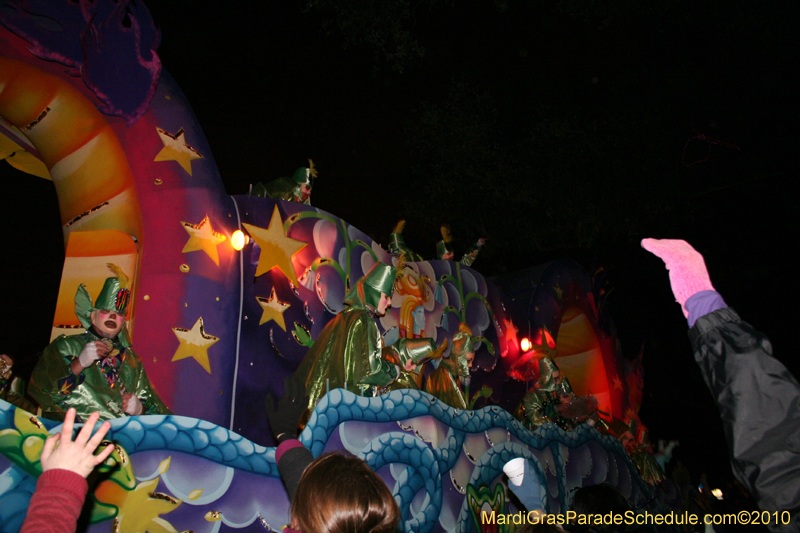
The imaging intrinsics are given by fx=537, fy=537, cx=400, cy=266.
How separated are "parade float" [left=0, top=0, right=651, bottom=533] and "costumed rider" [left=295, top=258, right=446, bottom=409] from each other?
16cm

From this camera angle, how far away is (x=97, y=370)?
274 centimetres

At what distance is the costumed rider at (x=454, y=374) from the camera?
4863 millimetres

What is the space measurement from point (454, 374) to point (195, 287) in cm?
248

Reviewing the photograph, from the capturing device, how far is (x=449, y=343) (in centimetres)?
558

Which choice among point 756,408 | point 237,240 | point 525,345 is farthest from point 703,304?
point 525,345

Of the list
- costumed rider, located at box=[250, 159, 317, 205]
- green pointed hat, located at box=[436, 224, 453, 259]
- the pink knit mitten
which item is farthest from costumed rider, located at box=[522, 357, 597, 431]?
the pink knit mitten

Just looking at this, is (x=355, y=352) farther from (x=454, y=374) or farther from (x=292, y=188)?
(x=292, y=188)

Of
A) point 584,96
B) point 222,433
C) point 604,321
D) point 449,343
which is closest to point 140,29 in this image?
point 222,433

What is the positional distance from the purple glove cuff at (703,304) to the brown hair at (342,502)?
2.64 feet

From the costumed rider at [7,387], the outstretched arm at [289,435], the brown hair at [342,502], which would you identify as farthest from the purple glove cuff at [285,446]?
the costumed rider at [7,387]

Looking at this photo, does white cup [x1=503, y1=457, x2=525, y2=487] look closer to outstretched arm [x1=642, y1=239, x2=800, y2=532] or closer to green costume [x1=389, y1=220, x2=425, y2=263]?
outstretched arm [x1=642, y1=239, x2=800, y2=532]

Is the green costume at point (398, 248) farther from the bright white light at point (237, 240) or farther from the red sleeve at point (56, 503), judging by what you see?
the red sleeve at point (56, 503)

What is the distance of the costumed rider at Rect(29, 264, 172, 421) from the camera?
256cm

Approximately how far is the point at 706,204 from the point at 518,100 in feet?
13.6
